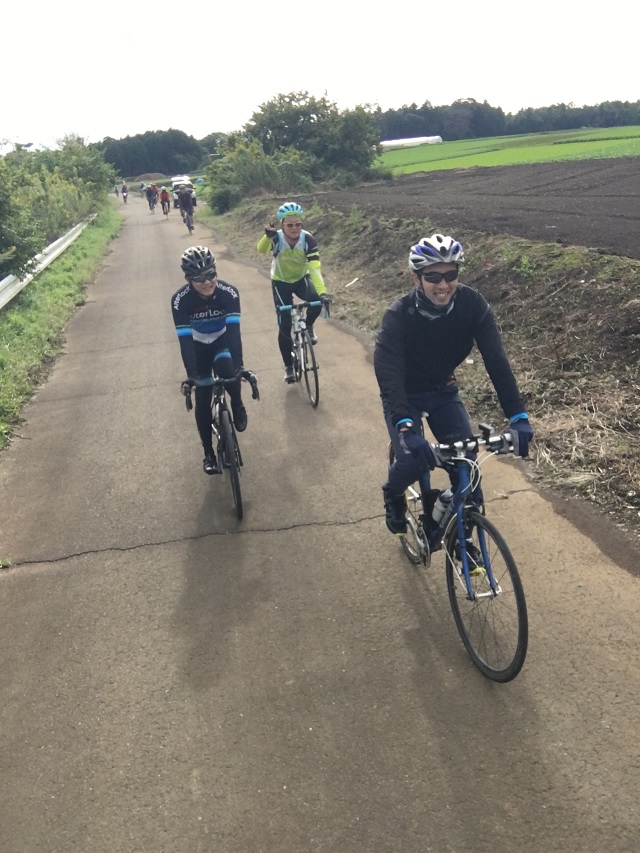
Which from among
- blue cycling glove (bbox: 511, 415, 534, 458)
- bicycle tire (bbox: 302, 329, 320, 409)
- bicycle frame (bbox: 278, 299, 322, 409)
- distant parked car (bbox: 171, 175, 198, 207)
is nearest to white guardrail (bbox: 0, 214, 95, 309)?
distant parked car (bbox: 171, 175, 198, 207)

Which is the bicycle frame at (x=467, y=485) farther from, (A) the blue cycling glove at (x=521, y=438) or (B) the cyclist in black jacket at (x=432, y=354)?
(B) the cyclist in black jacket at (x=432, y=354)

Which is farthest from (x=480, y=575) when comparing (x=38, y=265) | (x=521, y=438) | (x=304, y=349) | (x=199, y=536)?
(x=38, y=265)

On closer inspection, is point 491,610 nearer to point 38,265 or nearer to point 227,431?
point 227,431

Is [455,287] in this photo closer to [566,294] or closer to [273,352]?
[566,294]

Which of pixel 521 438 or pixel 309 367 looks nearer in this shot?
pixel 521 438

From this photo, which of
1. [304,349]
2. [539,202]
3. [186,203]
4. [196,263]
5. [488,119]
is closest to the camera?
[196,263]

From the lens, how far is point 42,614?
461 cm

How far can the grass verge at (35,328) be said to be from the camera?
8.99 meters

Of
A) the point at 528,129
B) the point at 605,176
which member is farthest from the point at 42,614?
the point at 528,129

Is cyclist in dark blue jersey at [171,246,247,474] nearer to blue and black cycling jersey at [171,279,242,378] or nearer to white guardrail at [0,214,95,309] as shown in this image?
blue and black cycling jersey at [171,279,242,378]

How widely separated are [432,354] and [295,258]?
482cm

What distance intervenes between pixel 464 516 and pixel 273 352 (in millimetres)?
7176


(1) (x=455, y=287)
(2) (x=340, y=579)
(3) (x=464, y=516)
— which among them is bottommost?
(2) (x=340, y=579)

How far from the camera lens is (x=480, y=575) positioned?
3707 millimetres
